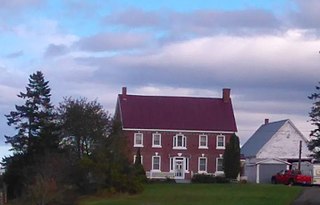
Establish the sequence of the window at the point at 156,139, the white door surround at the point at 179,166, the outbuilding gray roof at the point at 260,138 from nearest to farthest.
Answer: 1. the white door surround at the point at 179,166
2. the window at the point at 156,139
3. the outbuilding gray roof at the point at 260,138

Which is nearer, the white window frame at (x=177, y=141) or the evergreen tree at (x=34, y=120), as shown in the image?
the evergreen tree at (x=34, y=120)

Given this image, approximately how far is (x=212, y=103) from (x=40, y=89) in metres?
25.7

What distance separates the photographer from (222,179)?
84500mm

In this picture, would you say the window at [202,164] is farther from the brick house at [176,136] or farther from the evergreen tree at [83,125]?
the evergreen tree at [83,125]

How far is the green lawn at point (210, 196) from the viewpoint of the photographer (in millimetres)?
58406

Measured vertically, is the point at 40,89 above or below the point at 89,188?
above

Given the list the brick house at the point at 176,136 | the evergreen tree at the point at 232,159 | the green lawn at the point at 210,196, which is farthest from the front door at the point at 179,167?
the green lawn at the point at 210,196

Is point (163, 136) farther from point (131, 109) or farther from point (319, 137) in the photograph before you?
point (319, 137)

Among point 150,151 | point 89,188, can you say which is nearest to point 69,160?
point 89,188

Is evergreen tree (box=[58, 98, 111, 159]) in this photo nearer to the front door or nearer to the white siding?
the front door

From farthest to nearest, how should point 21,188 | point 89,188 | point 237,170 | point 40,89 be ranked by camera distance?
point 237,170 < point 40,89 < point 21,188 < point 89,188

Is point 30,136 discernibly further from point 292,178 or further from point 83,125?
point 292,178

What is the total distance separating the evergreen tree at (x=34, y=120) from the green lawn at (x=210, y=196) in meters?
13.3

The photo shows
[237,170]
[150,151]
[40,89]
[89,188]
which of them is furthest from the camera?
[150,151]
